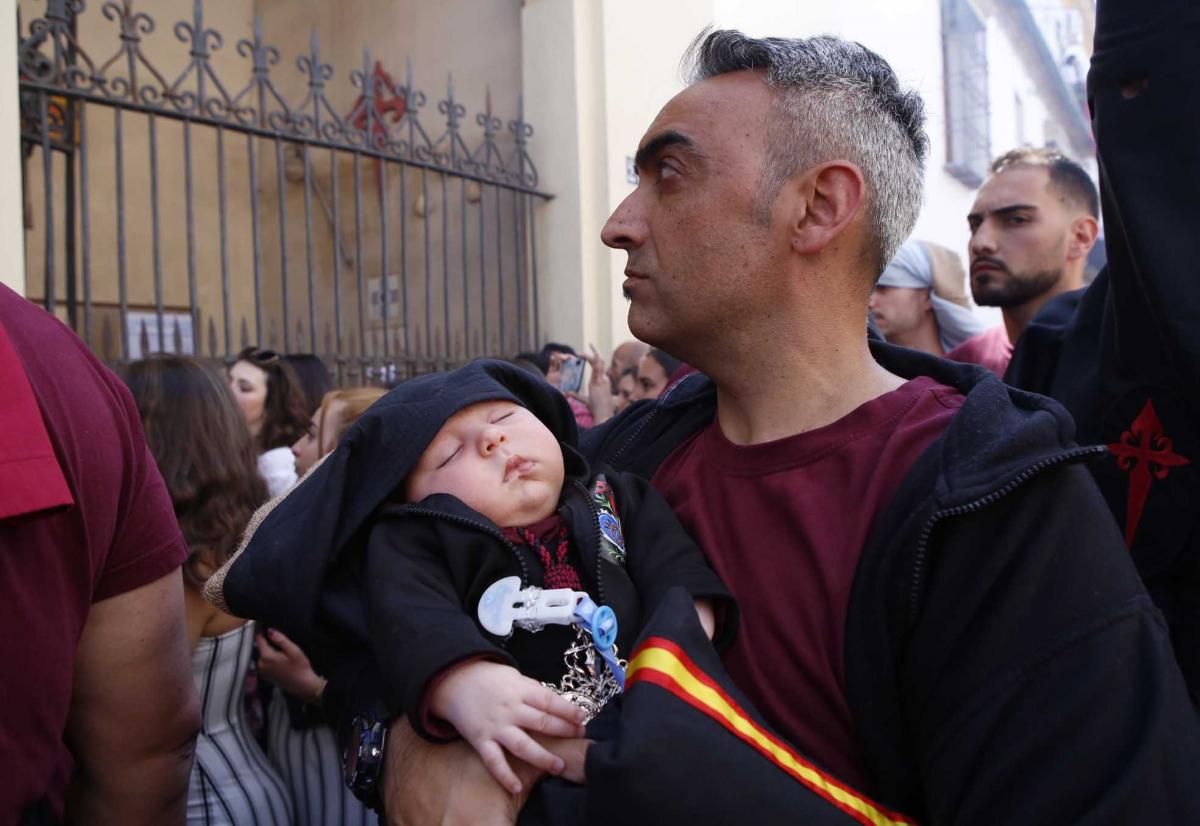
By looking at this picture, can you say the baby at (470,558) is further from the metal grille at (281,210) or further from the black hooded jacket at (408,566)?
the metal grille at (281,210)

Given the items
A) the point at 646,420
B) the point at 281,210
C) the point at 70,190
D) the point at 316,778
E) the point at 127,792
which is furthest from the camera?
the point at 281,210

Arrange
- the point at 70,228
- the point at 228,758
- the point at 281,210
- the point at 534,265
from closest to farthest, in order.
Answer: the point at 228,758 < the point at 70,228 < the point at 281,210 < the point at 534,265

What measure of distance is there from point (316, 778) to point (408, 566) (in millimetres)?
2036

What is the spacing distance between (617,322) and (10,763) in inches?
238

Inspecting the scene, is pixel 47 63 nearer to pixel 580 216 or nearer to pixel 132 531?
pixel 580 216

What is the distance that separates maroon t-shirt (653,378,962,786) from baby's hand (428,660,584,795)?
301 mm

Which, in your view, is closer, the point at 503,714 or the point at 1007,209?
the point at 503,714

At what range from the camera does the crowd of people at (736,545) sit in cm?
130

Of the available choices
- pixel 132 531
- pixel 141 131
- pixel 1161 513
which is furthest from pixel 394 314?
pixel 1161 513

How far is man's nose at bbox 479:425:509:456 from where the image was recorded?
1826mm

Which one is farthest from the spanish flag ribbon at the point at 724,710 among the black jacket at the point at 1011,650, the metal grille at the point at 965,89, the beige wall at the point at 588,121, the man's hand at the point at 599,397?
the metal grille at the point at 965,89

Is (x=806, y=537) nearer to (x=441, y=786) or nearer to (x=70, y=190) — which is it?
(x=441, y=786)

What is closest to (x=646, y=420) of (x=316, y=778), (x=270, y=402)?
(x=316, y=778)

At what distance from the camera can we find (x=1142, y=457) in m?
1.77
